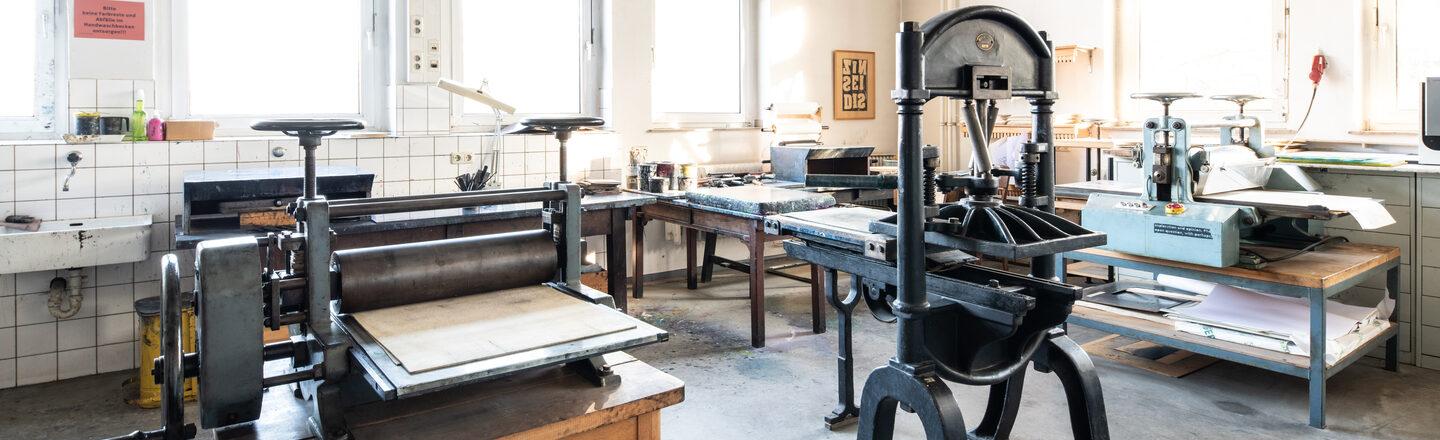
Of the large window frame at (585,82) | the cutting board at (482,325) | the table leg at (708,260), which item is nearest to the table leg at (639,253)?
the table leg at (708,260)

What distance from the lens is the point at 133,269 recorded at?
4250mm

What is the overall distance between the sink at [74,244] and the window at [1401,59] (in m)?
6.15

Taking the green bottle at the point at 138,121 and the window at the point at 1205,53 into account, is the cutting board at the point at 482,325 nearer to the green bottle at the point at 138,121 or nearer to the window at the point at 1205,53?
the green bottle at the point at 138,121

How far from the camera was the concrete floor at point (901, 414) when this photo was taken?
3.45 meters

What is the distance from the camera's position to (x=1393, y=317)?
4.20m

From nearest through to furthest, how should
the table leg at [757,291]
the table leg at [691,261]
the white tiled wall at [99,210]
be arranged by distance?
the white tiled wall at [99,210], the table leg at [757,291], the table leg at [691,261]

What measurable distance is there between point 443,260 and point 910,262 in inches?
40.3

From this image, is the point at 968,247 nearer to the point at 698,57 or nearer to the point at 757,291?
the point at 757,291

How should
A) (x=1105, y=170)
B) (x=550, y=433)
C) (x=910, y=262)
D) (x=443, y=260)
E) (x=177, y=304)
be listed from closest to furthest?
1. (x=177, y=304)
2. (x=550, y=433)
3. (x=443, y=260)
4. (x=910, y=262)
5. (x=1105, y=170)

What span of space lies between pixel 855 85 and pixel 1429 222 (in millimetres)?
3920

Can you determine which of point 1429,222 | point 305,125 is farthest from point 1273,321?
point 305,125

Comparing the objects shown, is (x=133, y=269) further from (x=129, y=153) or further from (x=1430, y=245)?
(x=1430, y=245)

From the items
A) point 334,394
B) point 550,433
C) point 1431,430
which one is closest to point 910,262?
point 550,433

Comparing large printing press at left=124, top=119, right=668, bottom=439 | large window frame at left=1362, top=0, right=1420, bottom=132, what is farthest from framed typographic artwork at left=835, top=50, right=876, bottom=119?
large printing press at left=124, top=119, right=668, bottom=439
